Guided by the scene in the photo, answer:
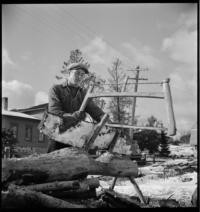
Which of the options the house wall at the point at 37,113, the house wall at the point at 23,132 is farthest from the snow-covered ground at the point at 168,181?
the house wall at the point at 37,113

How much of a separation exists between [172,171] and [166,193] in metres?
1.21

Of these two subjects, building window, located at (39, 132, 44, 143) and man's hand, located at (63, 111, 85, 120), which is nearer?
man's hand, located at (63, 111, 85, 120)

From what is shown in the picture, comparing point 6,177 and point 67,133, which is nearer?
point 6,177

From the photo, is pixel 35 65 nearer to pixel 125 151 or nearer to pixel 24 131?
pixel 24 131

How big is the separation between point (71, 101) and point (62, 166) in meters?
1.00

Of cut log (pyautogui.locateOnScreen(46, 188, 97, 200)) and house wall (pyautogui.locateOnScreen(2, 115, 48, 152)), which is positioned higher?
house wall (pyautogui.locateOnScreen(2, 115, 48, 152))

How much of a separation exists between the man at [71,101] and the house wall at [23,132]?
191mm

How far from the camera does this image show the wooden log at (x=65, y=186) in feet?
14.4

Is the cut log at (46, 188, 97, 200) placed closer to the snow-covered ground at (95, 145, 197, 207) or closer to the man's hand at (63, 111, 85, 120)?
the snow-covered ground at (95, 145, 197, 207)

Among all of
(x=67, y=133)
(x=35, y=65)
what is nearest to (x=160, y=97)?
(x=67, y=133)

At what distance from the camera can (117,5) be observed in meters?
5.09

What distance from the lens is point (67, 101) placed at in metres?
5.07

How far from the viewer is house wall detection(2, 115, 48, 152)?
199 inches

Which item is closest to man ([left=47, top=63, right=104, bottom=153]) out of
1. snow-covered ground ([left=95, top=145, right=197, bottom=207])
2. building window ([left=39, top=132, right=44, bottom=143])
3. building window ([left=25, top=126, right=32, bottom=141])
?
building window ([left=39, top=132, right=44, bottom=143])
